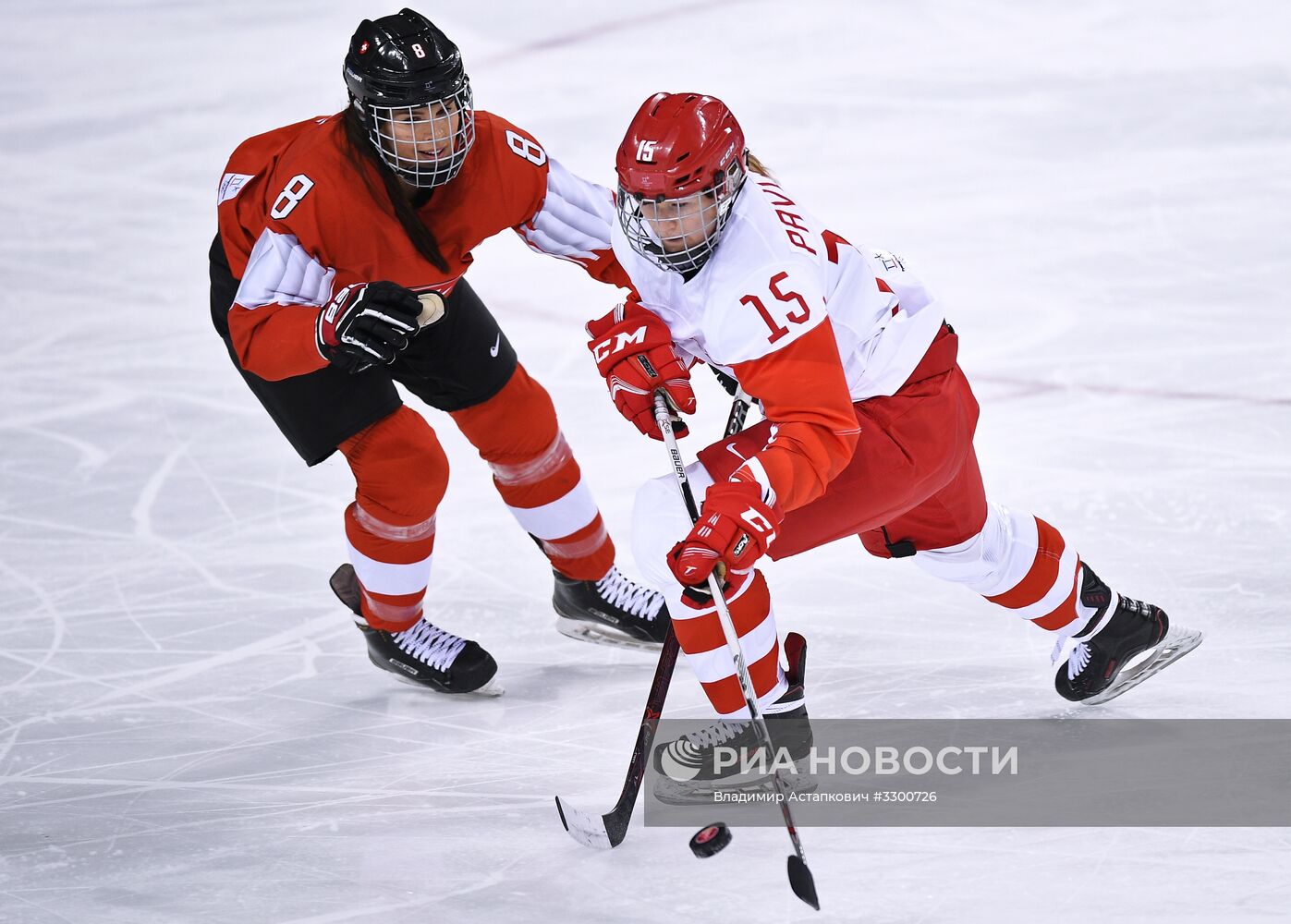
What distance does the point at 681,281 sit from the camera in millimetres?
2342

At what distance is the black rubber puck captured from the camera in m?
2.22

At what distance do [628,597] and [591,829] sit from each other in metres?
0.91

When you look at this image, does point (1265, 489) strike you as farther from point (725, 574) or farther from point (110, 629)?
point (110, 629)

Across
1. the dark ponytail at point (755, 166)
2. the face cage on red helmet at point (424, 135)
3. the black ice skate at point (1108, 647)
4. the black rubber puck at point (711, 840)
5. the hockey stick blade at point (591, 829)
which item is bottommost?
the hockey stick blade at point (591, 829)

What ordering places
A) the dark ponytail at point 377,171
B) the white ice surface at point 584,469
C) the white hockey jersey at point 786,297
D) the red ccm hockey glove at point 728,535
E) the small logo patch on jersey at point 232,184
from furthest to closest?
1. the small logo patch on jersey at point 232,184
2. the dark ponytail at point 377,171
3. the white ice surface at point 584,469
4. the white hockey jersey at point 786,297
5. the red ccm hockey glove at point 728,535

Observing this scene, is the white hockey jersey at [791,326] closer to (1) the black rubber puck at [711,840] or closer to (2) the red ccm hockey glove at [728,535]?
(2) the red ccm hockey glove at [728,535]

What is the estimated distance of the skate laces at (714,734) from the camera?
2498mm

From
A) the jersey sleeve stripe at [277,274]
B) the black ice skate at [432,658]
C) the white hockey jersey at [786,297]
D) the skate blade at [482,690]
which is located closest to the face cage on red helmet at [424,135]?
the jersey sleeve stripe at [277,274]

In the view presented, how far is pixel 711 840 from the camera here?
2.23 meters

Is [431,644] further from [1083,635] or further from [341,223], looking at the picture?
[1083,635]

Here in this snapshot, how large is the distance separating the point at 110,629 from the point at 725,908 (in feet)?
5.73

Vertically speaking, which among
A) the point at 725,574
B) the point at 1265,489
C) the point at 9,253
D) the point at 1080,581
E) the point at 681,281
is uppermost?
the point at 681,281

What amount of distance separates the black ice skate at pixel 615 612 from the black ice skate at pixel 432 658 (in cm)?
24

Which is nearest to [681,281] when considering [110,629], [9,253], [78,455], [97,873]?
[97,873]
